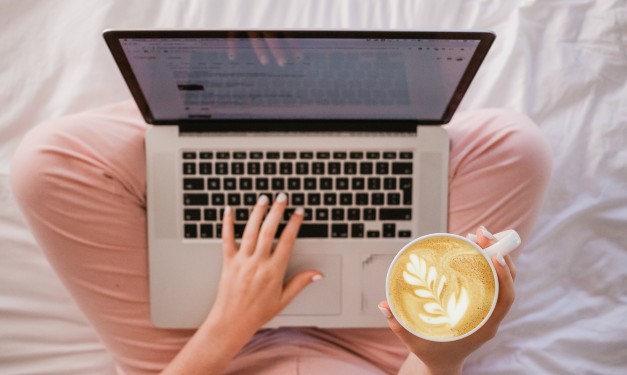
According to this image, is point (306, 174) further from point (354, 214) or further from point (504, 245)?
point (504, 245)

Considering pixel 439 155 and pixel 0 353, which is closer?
pixel 439 155

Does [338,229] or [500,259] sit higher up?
[500,259]

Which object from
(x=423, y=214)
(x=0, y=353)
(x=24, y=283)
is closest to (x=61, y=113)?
(x=24, y=283)

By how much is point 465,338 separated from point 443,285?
10 cm

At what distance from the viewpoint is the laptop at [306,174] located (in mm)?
875

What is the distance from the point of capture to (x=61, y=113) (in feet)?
3.51

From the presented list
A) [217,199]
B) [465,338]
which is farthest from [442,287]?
[217,199]

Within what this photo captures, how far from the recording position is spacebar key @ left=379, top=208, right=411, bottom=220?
93 cm

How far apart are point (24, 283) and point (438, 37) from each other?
801 millimetres

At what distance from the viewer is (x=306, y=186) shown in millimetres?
920

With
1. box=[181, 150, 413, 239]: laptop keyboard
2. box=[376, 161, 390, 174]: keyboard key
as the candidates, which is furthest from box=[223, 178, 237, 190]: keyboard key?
box=[376, 161, 390, 174]: keyboard key

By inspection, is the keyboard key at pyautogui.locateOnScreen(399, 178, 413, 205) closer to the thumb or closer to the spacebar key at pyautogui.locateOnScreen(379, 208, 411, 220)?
the spacebar key at pyautogui.locateOnScreen(379, 208, 411, 220)

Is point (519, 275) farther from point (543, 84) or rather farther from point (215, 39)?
point (215, 39)

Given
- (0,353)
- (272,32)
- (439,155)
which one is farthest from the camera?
(0,353)
